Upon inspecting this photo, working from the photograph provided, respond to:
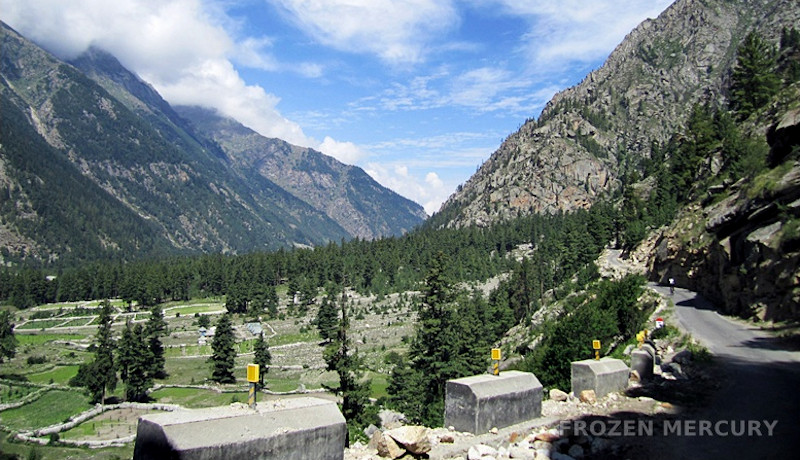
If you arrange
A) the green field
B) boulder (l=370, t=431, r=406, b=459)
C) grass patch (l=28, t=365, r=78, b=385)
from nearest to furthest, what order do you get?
boulder (l=370, t=431, r=406, b=459)
grass patch (l=28, t=365, r=78, b=385)
the green field

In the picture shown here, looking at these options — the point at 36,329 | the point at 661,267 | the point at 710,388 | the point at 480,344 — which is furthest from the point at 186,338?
the point at 710,388

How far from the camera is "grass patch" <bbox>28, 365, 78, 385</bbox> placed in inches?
2662

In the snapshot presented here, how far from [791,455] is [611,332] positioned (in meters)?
15.5

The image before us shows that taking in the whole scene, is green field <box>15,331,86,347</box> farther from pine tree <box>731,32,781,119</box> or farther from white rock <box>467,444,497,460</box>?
pine tree <box>731,32,781,119</box>

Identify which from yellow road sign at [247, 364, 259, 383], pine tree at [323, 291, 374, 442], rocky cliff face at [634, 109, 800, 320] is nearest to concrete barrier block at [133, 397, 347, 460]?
yellow road sign at [247, 364, 259, 383]

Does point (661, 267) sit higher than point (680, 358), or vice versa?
point (661, 267)

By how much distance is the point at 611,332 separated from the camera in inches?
930

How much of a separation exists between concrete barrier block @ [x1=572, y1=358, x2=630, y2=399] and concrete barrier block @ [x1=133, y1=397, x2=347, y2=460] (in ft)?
26.0

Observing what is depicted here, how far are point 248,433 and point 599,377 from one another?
9893mm

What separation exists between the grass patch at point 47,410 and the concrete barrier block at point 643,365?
189 ft

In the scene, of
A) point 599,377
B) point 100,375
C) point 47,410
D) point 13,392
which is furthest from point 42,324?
point 599,377

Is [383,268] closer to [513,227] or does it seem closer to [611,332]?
[513,227]

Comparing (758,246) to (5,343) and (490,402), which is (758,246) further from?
(5,343)

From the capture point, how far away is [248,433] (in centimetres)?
726
